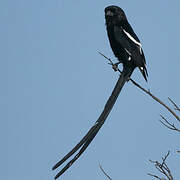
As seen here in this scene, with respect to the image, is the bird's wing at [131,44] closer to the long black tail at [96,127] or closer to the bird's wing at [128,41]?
the bird's wing at [128,41]

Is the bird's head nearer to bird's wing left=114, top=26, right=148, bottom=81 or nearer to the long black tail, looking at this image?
bird's wing left=114, top=26, right=148, bottom=81

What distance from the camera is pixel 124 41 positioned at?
5160 millimetres

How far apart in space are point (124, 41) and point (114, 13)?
533 millimetres

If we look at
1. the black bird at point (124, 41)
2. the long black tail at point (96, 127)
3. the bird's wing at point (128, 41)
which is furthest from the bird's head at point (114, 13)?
the long black tail at point (96, 127)

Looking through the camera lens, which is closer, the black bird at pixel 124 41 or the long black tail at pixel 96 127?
the long black tail at pixel 96 127

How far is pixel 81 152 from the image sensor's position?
10.6 feet

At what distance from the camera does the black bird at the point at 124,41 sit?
5.11m

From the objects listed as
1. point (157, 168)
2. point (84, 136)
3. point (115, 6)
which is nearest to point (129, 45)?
point (115, 6)

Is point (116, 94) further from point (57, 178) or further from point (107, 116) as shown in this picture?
point (57, 178)

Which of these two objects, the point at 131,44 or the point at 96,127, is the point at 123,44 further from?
the point at 96,127

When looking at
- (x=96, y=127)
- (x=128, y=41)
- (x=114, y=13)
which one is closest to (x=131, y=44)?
(x=128, y=41)

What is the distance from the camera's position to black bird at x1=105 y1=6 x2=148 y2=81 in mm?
5105

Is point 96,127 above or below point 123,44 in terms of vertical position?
below

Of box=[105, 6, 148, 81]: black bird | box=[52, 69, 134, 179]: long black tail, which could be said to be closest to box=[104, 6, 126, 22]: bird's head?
box=[105, 6, 148, 81]: black bird
